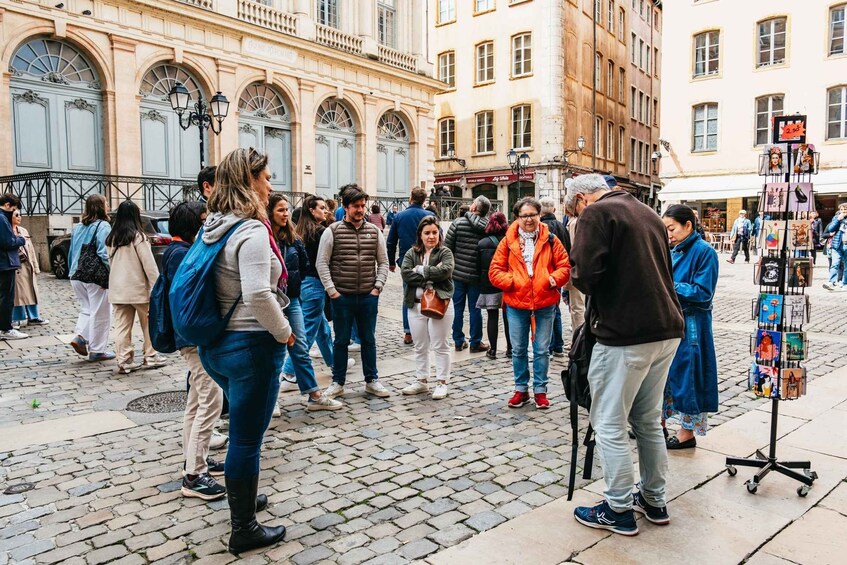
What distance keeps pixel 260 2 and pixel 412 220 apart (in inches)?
678

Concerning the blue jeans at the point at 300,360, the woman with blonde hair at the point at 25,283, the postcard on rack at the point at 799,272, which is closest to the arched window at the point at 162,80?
the woman with blonde hair at the point at 25,283

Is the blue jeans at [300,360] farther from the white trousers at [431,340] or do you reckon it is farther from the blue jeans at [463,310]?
the blue jeans at [463,310]

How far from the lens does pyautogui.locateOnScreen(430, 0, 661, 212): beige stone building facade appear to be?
35781 mm

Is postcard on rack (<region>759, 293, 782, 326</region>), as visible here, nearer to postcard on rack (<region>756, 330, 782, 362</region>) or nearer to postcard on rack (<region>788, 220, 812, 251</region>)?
postcard on rack (<region>756, 330, 782, 362</region>)

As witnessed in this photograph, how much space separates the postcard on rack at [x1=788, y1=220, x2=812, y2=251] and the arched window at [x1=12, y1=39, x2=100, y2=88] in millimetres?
18913

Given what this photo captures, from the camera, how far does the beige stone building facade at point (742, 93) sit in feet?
97.5

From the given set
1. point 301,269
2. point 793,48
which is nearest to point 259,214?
point 301,269

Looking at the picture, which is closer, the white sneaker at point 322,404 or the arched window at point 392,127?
the white sneaker at point 322,404

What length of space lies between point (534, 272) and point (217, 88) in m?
18.1

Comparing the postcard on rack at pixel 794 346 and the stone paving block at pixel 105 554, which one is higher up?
the postcard on rack at pixel 794 346

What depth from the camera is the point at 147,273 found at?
23.9ft

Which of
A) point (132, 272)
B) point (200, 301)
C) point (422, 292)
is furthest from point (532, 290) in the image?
point (132, 272)

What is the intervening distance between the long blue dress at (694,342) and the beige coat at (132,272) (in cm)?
523

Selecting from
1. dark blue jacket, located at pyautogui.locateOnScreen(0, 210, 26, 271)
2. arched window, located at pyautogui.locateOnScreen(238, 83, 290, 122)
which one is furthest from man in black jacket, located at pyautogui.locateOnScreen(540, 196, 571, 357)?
arched window, located at pyautogui.locateOnScreen(238, 83, 290, 122)
